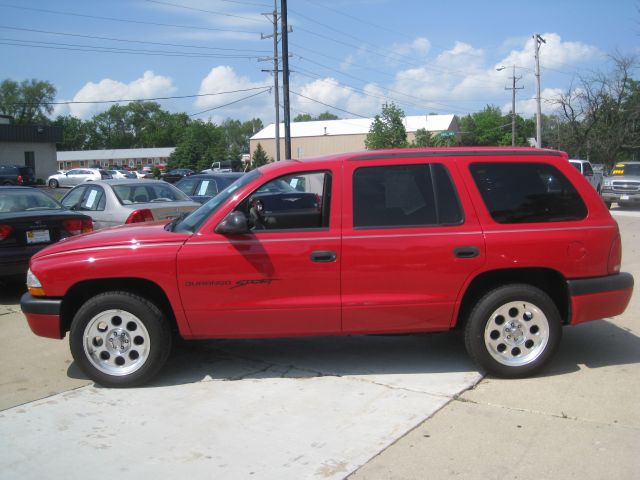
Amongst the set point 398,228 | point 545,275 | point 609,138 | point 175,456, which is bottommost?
point 175,456

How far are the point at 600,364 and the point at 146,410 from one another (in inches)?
150

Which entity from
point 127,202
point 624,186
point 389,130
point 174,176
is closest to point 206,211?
point 127,202

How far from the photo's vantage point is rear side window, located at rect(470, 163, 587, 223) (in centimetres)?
497

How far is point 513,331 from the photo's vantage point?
499 cm

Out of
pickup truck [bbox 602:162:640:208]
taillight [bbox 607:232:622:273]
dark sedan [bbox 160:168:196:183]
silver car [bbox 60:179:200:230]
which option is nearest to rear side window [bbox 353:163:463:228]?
taillight [bbox 607:232:622:273]

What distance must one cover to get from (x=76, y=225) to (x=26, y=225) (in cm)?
68

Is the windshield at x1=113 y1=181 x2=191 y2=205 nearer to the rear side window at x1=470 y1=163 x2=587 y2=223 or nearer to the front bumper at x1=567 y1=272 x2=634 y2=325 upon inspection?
the rear side window at x1=470 y1=163 x2=587 y2=223

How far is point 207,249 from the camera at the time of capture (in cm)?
477

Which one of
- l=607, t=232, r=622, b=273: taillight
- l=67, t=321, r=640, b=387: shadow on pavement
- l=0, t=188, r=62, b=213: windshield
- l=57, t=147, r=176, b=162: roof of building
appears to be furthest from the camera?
l=57, t=147, r=176, b=162: roof of building

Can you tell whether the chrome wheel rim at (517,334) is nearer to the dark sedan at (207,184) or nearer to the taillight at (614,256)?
the taillight at (614,256)

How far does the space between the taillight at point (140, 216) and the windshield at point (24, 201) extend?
1.02 meters

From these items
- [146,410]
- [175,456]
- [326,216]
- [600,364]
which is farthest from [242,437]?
[600,364]

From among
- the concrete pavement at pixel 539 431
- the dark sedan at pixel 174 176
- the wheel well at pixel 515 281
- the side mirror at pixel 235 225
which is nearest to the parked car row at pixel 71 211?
the side mirror at pixel 235 225

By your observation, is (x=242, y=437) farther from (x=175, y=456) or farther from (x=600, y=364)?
(x=600, y=364)
